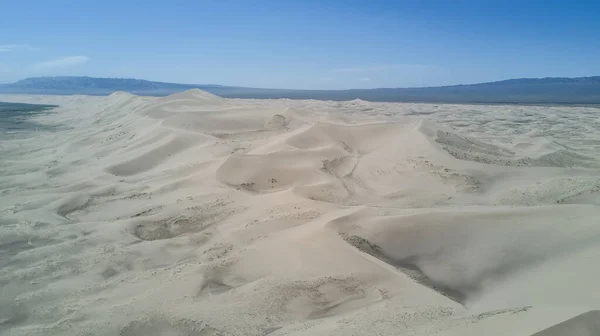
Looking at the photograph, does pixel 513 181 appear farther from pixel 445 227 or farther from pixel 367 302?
pixel 367 302

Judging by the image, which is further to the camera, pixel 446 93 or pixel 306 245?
pixel 446 93

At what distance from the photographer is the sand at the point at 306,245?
356cm

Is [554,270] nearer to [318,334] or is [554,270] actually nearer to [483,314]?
[483,314]

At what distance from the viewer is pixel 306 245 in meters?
4.77

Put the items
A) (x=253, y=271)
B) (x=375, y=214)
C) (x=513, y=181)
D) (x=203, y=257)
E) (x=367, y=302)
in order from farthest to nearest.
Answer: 1. (x=513, y=181)
2. (x=375, y=214)
3. (x=203, y=257)
4. (x=253, y=271)
5. (x=367, y=302)

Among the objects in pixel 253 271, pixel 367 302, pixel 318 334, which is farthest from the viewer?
pixel 253 271

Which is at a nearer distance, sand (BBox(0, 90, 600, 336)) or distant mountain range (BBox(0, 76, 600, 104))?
sand (BBox(0, 90, 600, 336))

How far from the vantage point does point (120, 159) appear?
417 inches

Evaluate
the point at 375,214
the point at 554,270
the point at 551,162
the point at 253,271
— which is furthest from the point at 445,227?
the point at 551,162

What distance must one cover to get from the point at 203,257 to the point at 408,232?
2.61 metres

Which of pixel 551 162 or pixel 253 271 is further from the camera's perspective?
pixel 551 162

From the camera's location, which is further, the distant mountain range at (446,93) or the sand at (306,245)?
the distant mountain range at (446,93)

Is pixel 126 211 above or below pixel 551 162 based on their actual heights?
below

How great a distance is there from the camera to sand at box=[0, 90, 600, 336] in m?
3.56
